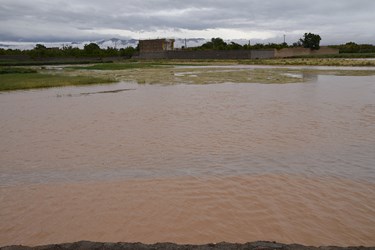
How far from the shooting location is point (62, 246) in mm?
3385

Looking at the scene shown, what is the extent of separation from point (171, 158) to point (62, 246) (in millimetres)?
5049

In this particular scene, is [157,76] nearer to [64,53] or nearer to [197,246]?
[197,246]

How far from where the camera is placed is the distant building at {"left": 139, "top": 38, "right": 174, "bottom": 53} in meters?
84.0

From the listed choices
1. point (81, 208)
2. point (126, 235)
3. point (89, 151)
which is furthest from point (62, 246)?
point (89, 151)

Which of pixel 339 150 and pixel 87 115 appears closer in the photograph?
pixel 339 150

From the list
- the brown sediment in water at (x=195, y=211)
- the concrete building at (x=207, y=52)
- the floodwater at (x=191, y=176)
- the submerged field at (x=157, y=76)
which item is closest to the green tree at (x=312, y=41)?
the concrete building at (x=207, y=52)

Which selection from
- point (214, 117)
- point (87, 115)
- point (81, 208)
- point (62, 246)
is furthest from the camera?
point (87, 115)

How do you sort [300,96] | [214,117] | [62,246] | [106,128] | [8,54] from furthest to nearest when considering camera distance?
[8,54] < [300,96] < [214,117] < [106,128] < [62,246]

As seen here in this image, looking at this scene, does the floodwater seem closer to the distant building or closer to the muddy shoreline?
the muddy shoreline

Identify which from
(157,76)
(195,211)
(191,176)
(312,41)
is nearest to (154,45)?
(312,41)

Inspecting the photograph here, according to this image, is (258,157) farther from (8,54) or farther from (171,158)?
(8,54)

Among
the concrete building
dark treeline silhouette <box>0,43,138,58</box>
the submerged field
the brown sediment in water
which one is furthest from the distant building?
the brown sediment in water

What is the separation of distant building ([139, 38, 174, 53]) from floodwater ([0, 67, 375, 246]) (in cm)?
7162

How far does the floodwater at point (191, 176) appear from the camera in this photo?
5039mm
